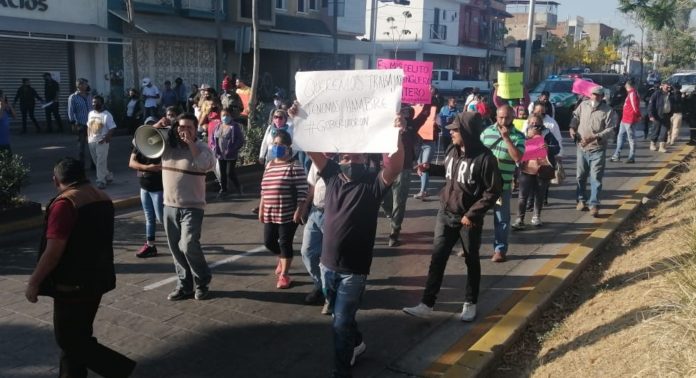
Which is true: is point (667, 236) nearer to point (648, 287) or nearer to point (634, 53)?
point (648, 287)

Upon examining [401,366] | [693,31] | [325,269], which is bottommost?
[401,366]

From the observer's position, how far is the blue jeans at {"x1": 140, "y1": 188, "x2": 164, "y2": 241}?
6.93 meters

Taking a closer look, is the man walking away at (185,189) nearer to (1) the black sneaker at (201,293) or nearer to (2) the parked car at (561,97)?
(1) the black sneaker at (201,293)

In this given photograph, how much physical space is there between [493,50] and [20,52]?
46879mm

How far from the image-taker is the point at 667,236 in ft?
23.2

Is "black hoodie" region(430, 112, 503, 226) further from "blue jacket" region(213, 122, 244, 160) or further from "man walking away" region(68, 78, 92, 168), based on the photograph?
"man walking away" region(68, 78, 92, 168)

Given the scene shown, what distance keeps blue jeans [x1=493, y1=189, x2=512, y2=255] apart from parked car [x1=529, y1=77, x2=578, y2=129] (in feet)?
48.5

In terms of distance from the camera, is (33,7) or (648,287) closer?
(648,287)

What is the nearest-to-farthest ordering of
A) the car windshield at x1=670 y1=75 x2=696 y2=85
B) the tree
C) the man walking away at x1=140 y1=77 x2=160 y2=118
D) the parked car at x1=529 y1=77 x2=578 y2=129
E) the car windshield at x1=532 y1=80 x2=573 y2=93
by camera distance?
the man walking away at x1=140 y1=77 x2=160 y2=118, the parked car at x1=529 y1=77 x2=578 y2=129, the car windshield at x1=532 y1=80 x2=573 y2=93, the car windshield at x1=670 y1=75 x2=696 y2=85, the tree

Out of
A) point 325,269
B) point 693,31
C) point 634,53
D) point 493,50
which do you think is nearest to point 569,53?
point 493,50

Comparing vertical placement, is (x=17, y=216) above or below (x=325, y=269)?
below

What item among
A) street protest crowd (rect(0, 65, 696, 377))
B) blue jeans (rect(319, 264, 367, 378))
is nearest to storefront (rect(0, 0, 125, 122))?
street protest crowd (rect(0, 65, 696, 377))

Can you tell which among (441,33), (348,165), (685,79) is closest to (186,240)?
(348,165)

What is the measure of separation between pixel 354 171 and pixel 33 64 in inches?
758
